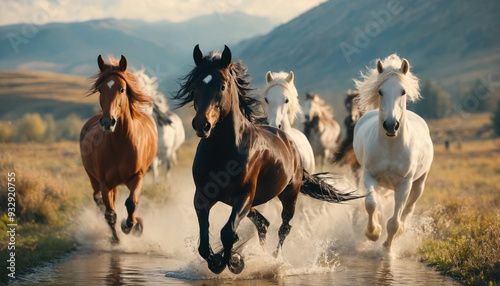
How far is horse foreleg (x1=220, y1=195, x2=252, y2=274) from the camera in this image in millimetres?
6098

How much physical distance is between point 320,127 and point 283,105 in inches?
377

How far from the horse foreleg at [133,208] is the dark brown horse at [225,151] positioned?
237 centimetres

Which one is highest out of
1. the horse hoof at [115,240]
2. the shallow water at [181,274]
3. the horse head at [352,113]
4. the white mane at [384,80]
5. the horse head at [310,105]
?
the horse head at [310,105]

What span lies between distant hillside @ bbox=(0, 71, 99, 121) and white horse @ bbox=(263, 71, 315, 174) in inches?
3214

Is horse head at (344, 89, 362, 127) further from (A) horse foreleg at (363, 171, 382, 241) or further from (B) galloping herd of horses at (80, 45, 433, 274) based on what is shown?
(A) horse foreleg at (363, 171, 382, 241)

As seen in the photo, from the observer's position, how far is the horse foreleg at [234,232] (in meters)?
6.10

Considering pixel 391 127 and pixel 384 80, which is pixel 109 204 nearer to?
pixel 391 127

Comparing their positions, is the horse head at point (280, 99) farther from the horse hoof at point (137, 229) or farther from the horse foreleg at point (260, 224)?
the horse hoof at point (137, 229)

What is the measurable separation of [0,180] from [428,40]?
187511 mm

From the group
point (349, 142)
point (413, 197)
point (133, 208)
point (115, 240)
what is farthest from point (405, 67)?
point (349, 142)

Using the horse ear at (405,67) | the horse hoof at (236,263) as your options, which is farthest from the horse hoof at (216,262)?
the horse ear at (405,67)

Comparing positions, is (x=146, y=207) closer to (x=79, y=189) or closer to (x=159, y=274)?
(x=79, y=189)

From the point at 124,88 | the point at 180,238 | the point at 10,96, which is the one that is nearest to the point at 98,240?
the point at 180,238

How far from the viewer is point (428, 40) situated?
189 m
